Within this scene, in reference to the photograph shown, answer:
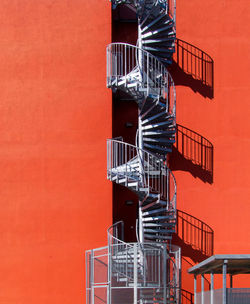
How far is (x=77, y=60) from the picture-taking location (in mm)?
13891

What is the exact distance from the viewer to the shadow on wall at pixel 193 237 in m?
13.4

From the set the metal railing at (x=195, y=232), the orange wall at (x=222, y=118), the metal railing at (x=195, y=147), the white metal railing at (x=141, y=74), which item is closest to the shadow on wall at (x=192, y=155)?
the metal railing at (x=195, y=147)

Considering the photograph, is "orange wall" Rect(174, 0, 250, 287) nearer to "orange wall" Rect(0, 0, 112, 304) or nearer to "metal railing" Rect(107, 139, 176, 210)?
"metal railing" Rect(107, 139, 176, 210)

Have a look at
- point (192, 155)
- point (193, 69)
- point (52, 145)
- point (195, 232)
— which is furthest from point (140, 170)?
point (193, 69)

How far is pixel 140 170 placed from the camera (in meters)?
12.4

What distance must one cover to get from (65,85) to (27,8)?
91.1 inches

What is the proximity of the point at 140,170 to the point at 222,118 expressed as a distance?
287 cm

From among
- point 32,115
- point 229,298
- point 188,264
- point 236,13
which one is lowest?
point 188,264

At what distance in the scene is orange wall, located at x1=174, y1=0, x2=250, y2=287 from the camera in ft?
44.3

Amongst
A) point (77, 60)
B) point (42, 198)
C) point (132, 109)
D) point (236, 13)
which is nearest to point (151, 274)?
point (42, 198)

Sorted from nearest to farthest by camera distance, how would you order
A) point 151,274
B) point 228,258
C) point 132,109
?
1. point 228,258
2. point 151,274
3. point 132,109

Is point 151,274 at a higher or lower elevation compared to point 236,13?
lower

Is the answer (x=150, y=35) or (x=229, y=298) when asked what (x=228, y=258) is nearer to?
(x=229, y=298)

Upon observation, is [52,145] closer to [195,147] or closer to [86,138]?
[86,138]
